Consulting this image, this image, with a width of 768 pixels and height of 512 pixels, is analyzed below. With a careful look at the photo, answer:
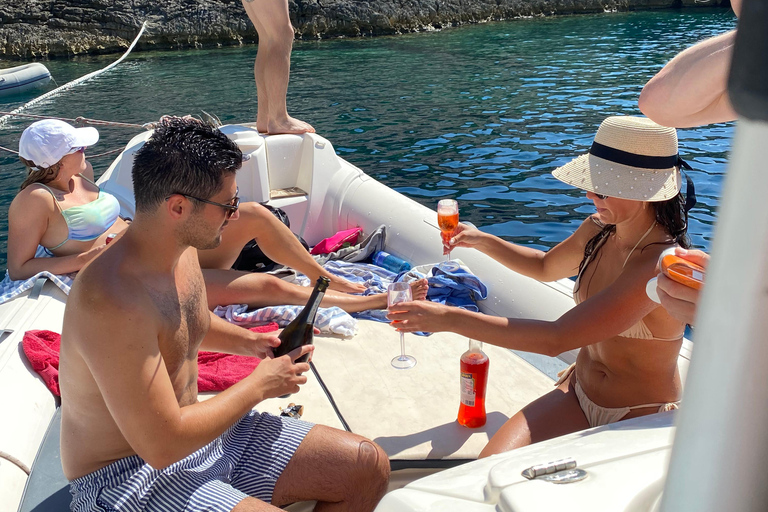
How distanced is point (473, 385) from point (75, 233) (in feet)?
7.67

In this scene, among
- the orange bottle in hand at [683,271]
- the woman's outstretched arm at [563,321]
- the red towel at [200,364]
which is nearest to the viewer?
the orange bottle in hand at [683,271]

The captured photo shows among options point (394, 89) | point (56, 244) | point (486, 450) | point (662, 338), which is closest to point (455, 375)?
point (486, 450)

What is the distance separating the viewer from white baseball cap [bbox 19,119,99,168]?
3.43 metres

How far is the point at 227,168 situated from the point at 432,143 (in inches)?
326

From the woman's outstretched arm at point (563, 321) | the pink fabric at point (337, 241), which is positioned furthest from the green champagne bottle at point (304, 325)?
the pink fabric at point (337, 241)

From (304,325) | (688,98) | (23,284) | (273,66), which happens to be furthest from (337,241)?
(688,98)

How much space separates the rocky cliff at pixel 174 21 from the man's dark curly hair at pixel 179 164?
73.7 ft

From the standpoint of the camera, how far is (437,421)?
2.63 metres

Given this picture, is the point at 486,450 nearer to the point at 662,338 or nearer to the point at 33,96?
the point at 662,338

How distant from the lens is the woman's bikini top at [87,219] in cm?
359

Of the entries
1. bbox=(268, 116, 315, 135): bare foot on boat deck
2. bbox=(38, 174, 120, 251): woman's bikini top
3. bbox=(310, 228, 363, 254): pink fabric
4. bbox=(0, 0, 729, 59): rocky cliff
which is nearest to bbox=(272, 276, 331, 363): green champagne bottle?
bbox=(38, 174, 120, 251): woman's bikini top

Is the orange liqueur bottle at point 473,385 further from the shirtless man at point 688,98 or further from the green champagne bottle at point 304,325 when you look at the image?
the shirtless man at point 688,98

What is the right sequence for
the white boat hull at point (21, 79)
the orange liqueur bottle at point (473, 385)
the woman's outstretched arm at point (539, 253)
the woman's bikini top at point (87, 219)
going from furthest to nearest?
1. the white boat hull at point (21, 79)
2. the woman's bikini top at point (87, 219)
3. the woman's outstretched arm at point (539, 253)
4. the orange liqueur bottle at point (473, 385)

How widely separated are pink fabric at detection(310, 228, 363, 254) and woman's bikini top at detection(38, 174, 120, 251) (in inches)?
52.3
